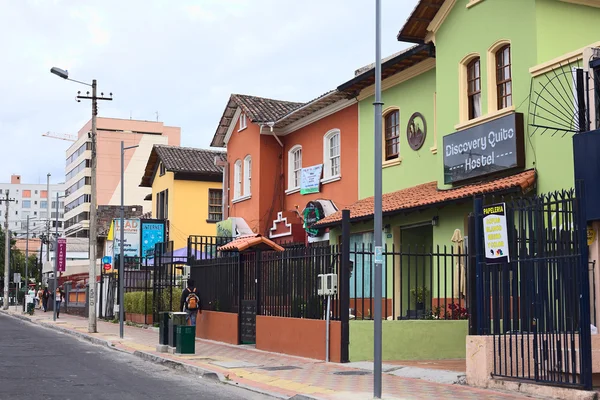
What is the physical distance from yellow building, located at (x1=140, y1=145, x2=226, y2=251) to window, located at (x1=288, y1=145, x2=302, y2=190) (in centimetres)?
1338

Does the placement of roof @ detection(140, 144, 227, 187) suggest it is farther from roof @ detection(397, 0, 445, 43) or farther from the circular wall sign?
roof @ detection(397, 0, 445, 43)

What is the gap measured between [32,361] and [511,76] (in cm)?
1238

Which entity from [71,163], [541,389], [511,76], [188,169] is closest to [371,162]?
[511,76]

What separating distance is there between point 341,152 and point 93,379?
44.4 feet

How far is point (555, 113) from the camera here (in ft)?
52.1

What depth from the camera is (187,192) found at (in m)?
43.6

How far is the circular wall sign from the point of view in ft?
71.3

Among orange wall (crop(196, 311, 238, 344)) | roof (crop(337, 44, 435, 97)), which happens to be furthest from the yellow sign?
orange wall (crop(196, 311, 238, 344))

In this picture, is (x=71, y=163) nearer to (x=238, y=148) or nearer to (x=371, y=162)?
(x=238, y=148)

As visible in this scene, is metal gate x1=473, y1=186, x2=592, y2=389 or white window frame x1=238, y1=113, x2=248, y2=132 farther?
white window frame x1=238, y1=113, x2=248, y2=132

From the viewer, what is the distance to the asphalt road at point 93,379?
1239 centimetres

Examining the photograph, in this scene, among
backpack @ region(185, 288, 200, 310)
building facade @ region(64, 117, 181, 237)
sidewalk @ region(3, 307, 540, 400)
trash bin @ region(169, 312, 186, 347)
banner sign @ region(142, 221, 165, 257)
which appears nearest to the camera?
sidewalk @ region(3, 307, 540, 400)

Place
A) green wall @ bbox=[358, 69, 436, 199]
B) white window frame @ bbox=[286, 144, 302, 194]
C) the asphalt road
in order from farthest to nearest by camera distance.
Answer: white window frame @ bbox=[286, 144, 302, 194] < green wall @ bbox=[358, 69, 436, 199] < the asphalt road

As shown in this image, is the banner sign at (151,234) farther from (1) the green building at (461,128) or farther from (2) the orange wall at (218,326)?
(1) the green building at (461,128)
